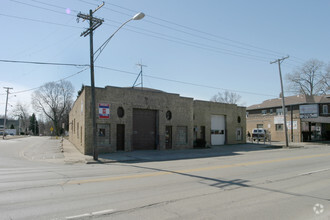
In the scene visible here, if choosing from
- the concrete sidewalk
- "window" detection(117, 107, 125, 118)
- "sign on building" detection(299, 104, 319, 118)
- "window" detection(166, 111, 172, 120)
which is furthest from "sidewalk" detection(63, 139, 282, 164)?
"sign on building" detection(299, 104, 319, 118)

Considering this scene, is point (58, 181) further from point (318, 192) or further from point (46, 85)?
point (46, 85)

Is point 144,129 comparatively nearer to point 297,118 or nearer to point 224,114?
Result: point 224,114

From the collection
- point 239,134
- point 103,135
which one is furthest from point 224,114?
point 103,135

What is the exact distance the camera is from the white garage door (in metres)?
30.6

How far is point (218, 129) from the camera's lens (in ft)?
102

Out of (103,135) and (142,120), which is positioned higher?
(142,120)

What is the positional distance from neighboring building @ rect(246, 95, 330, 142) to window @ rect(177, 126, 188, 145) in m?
19.9

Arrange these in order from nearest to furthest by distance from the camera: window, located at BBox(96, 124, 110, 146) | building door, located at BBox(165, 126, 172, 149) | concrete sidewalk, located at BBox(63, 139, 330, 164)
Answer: concrete sidewalk, located at BBox(63, 139, 330, 164)
window, located at BBox(96, 124, 110, 146)
building door, located at BBox(165, 126, 172, 149)

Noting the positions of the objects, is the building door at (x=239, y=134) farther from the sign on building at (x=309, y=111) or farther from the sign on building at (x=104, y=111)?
the sign on building at (x=104, y=111)

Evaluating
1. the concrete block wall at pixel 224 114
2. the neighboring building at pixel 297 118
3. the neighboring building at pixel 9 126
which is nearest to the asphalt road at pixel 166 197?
the concrete block wall at pixel 224 114

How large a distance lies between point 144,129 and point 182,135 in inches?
181

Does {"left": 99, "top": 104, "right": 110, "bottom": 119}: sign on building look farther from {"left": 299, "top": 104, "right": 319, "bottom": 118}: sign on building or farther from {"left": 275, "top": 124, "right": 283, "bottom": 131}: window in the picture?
{"left": 275, "top": 124, "right": 283, "bottom": 131}: window

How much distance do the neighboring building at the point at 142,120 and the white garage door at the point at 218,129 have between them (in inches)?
28.4

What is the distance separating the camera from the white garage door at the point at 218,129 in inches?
1203
